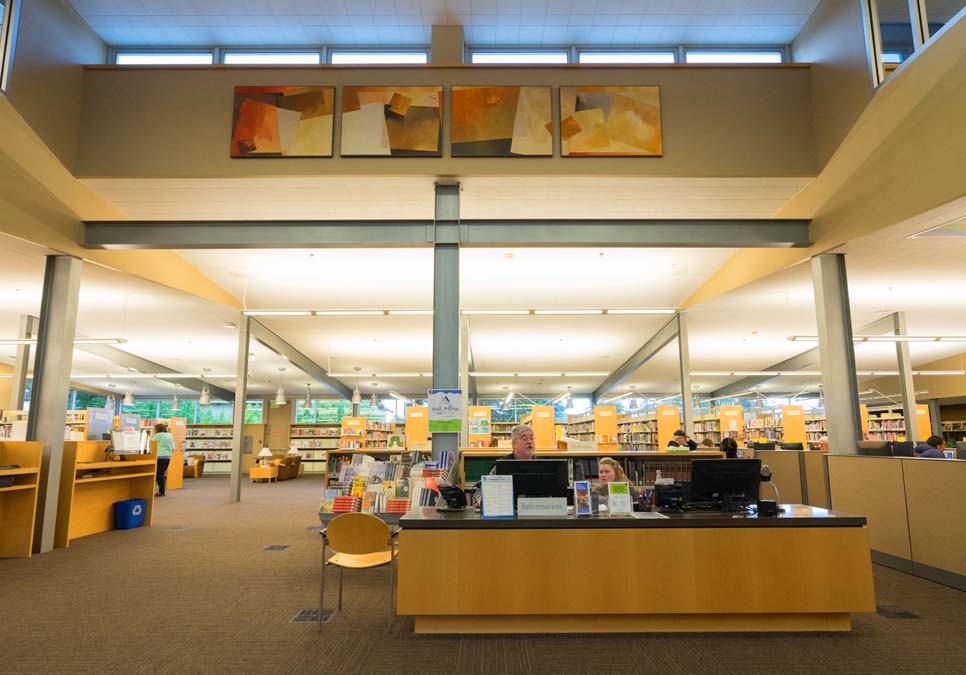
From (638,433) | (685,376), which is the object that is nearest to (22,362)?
(685,376)

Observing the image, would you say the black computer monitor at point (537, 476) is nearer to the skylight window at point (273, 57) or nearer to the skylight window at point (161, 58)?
the skylight window at point (273, 57)

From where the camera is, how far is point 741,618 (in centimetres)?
362

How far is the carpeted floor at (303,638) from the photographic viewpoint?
316 centimetres

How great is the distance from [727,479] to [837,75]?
4.47 meters

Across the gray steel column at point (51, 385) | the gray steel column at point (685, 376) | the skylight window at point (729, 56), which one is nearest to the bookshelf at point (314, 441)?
the gray steel column at point (685, 376)

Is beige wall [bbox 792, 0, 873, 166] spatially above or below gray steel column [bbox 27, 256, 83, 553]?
above

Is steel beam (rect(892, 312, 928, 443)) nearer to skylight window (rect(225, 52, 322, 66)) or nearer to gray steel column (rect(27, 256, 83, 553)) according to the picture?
skylight window (rect(225, 52, 322, 66))

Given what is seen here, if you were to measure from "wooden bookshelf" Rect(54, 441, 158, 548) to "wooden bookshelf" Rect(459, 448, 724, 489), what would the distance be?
4438mm

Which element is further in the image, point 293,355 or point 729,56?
point 293,355

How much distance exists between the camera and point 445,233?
20.0ft

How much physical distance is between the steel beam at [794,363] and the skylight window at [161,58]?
990 cm

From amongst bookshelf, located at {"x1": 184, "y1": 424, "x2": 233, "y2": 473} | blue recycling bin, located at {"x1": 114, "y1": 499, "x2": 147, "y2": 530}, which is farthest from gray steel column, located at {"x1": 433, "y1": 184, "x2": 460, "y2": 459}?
bookshelf, located at {"x1": 184, "y1": 424, "x2": 233, "y2": 473}

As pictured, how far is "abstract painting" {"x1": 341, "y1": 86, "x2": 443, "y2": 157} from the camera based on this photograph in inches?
239

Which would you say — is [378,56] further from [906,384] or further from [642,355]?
[642,355]
